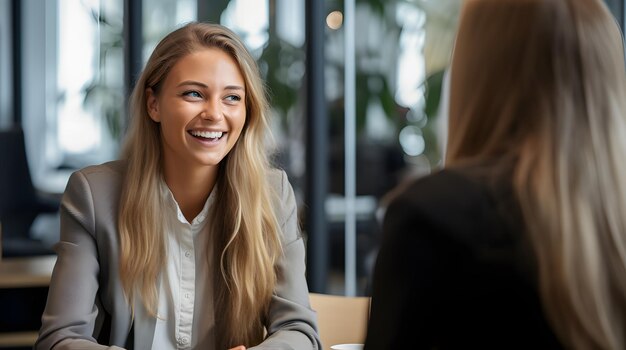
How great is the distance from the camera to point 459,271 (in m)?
1.21

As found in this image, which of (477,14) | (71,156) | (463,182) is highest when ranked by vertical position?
(477,14)

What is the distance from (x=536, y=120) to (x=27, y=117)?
6.20 meters

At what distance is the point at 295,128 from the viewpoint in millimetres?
Result: 5469

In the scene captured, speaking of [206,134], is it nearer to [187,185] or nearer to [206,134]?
[206,134]

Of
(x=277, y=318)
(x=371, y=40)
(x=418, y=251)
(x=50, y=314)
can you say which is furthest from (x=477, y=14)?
(x=371, y=40)

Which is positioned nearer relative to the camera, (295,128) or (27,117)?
(295,128)

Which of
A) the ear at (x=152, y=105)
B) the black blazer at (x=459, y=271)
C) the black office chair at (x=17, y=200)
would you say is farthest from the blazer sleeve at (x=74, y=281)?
the black office chair at (x=17, y=200)

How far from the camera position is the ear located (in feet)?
8.14

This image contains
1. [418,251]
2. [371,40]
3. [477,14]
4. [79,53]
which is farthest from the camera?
[79,53]

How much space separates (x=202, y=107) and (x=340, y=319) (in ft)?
2.57

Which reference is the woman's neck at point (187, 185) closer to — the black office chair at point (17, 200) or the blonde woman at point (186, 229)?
the blonde woman at point (186, 229)

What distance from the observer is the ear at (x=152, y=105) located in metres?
2.48

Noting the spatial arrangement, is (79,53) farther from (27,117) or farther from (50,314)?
(50,314)

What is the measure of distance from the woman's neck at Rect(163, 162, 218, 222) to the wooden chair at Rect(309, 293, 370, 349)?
0.52 m
